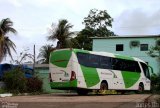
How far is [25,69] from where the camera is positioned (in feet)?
115

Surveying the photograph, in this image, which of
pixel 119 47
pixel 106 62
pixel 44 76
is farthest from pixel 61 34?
pixel 106 62

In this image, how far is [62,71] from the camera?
2672 cm

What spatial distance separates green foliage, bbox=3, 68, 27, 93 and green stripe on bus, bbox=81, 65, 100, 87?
7266 mm

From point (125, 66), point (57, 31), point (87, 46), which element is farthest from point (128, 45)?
point (125, 66)

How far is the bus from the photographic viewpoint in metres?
26.3

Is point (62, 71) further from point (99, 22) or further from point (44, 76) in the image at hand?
point (99, 22)

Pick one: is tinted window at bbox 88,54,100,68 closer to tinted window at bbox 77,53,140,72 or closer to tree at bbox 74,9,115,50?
tinted window at bbox 77,53,140,72

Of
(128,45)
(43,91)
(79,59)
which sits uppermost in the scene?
(128,45)

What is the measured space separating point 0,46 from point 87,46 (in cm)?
3227

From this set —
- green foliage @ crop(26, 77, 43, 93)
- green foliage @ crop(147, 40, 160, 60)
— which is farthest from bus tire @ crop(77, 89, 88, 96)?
green foliage @ crop(26, 77, 43, 93)

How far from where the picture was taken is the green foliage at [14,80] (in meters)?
32.3

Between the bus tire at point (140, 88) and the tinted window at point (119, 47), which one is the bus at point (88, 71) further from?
the tinted window at point (119, 47)

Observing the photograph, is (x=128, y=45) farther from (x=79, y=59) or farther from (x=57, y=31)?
(x=79, y=59)

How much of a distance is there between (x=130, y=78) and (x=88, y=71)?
5156mm
